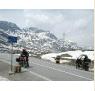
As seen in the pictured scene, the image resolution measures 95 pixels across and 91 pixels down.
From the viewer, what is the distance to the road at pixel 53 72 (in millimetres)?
25703

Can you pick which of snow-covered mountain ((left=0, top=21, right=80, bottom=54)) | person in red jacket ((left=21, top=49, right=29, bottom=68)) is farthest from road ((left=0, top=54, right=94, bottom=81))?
snow-covered mountain ((left=0, top=21, right=80, bottom=54))

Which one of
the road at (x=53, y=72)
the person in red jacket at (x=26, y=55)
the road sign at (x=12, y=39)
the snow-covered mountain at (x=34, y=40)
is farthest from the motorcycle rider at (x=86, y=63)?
the road sign at (x=12, y=39)

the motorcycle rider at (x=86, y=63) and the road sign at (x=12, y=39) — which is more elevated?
the road sign at (x=12, y=39)

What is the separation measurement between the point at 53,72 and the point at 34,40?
779 mm

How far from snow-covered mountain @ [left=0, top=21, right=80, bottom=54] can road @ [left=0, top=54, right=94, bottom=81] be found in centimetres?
23

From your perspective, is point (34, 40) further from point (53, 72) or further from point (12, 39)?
point (53, 72)

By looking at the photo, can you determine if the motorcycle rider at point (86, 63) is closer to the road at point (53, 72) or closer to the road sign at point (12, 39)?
the road at point (53, 72)

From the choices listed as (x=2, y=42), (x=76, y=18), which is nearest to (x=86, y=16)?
(x=76, y=18)

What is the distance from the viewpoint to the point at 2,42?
25781 mm

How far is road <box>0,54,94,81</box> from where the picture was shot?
84.3ft

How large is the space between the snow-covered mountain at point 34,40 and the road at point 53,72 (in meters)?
0.23
